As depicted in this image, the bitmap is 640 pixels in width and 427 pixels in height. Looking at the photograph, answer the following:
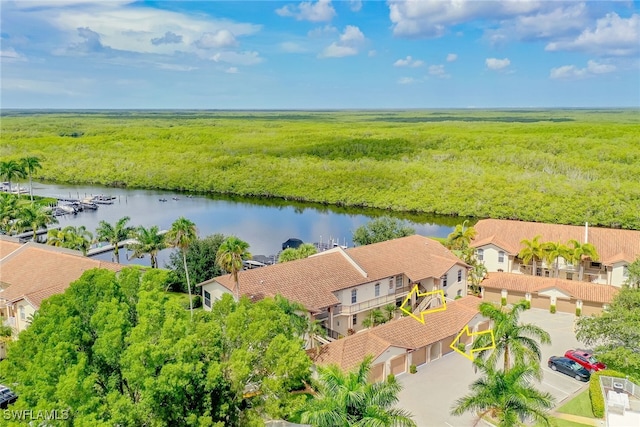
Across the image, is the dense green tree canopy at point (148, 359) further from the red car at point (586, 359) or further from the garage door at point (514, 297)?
the garage door at point (514, 297)

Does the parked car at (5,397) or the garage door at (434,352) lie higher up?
the parked car at (5,397)

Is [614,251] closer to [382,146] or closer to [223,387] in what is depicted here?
[223,387]

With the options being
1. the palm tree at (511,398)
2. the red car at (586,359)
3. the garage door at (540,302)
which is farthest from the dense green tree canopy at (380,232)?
the palm tree at (511,398)

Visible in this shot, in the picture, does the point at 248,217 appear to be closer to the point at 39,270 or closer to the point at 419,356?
the point at 39,270

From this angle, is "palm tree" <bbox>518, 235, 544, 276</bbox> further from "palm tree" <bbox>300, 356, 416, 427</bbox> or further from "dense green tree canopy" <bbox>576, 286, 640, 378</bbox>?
"palm tree" <bbox>300, 356, 416, 427</bbox>

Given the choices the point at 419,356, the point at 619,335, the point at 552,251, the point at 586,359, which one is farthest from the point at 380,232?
the point at 619,335

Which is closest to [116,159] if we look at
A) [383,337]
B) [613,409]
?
[383,337]
